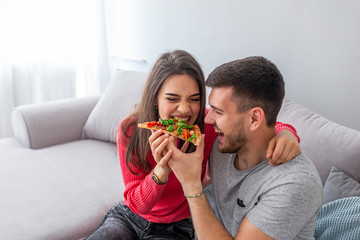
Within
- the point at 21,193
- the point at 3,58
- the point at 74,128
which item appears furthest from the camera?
the point at 3,58

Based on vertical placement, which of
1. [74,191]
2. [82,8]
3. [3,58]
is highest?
[82,8]

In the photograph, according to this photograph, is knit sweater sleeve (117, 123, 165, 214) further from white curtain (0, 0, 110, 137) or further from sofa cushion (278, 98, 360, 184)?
white curtain (0, 0, 110, 137)

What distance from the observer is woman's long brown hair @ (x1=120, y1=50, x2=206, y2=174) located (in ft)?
4.81

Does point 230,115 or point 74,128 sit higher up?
point 230,115

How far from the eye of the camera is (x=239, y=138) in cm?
131

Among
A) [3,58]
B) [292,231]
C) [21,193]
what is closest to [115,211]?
[21,193]

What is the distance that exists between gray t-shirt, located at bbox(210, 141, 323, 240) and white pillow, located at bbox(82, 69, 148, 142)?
1.31m

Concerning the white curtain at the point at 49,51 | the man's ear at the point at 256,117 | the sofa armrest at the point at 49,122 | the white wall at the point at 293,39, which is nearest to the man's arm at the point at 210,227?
the man's ear at the point at 256,117

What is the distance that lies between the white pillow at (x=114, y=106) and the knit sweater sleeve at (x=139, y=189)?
3.03 ft

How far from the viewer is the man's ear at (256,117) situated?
1.26m

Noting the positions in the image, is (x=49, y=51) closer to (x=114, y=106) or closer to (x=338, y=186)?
(x=114, y=106)

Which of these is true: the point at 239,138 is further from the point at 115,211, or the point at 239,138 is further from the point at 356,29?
the point at 356,29

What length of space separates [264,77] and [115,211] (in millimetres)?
963

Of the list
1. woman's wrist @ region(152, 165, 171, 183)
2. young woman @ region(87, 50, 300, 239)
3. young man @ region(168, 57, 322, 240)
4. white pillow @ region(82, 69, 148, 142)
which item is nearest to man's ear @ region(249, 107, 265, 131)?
young man @ region(168, 57, 322, 240)
